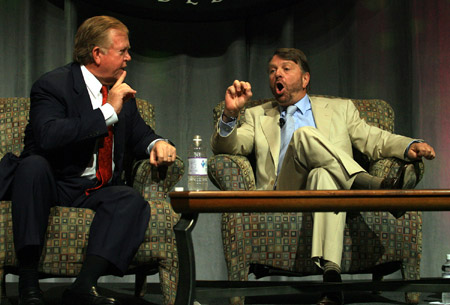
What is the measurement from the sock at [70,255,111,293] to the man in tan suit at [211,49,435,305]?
74 cm

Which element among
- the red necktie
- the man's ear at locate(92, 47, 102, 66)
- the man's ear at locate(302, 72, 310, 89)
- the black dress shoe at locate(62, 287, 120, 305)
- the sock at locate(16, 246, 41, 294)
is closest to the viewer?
the black dress shoe at locate(62, 287, 120, 305)

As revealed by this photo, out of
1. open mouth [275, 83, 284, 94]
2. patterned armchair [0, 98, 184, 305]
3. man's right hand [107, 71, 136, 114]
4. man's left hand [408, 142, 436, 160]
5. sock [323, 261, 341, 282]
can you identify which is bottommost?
sock [323, 261, 341, 282]

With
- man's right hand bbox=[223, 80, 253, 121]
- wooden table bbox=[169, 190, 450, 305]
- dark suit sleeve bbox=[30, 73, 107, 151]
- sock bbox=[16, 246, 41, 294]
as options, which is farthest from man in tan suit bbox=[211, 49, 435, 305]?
sock bbox=[16, 246, 41, 294]

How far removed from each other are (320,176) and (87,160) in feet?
2.95

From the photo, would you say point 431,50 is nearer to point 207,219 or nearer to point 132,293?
point 207,219

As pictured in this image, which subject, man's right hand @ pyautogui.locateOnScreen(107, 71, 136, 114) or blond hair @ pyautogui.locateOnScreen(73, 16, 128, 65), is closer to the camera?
man's right hand @ pyautogui.locateOnScreen(107, 71, 136, 114)

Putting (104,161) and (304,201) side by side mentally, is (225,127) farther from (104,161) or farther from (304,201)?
(304,201)

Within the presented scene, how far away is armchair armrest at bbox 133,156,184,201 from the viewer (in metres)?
2.48

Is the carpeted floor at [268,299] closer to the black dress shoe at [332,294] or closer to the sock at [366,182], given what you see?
the black dress shoe at [332,294]

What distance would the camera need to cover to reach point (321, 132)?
9.75 feet

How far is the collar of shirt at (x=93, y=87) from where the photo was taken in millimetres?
2500

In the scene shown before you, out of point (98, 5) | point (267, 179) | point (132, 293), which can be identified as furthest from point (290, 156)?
point (98, 5)

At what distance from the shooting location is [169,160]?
2.43 m

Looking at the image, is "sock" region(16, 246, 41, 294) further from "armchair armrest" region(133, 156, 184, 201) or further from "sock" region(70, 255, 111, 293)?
"armchair armrest" region(133, 156, 184, 201)
